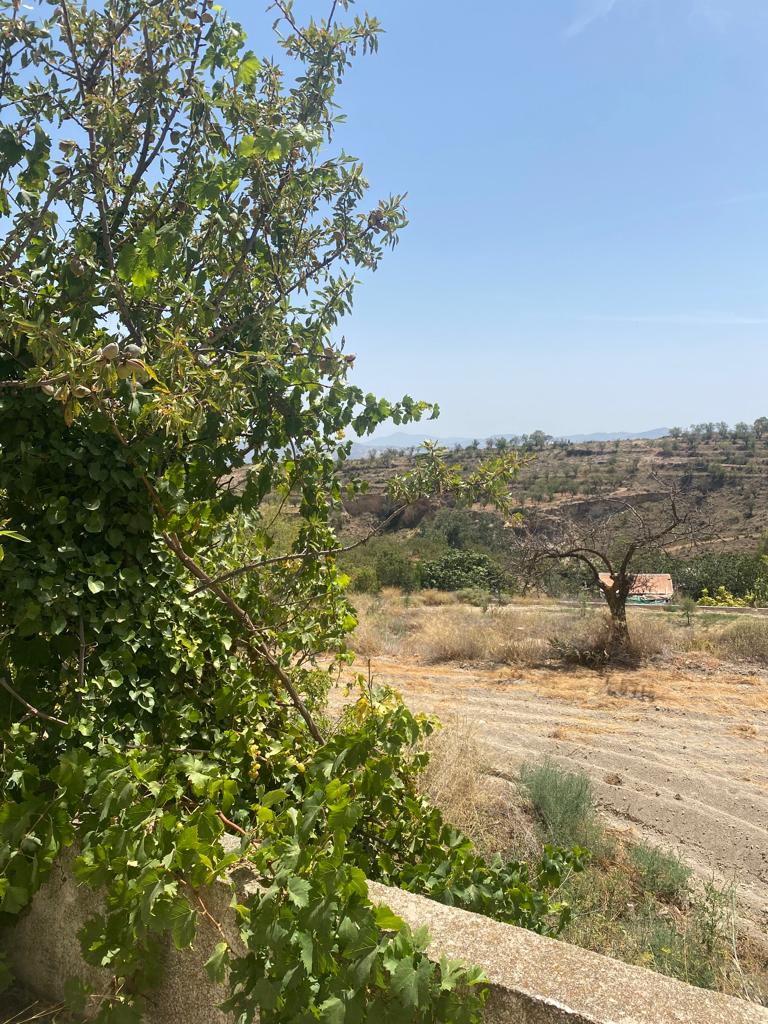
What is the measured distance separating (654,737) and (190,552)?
5794 mm

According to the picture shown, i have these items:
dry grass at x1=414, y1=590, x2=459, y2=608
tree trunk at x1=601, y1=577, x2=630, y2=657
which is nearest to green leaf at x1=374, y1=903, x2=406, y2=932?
tree trunk at x1=601, y1=577, x2=630, y2=657

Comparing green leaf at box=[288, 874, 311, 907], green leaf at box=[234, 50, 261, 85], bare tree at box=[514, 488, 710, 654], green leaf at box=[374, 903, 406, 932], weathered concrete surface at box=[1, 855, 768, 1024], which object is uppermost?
green leaf at box=[234, 50, 261, 85]

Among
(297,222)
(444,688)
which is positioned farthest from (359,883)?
(444,688)

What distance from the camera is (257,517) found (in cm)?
298

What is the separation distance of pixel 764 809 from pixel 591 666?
199 inches

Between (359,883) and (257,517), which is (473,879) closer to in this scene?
(359,883)

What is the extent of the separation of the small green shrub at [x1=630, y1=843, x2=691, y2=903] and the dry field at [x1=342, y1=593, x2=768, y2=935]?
32 centimetres

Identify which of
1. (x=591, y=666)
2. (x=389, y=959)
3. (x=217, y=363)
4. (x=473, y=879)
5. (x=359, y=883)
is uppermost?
(x=217, y=363)

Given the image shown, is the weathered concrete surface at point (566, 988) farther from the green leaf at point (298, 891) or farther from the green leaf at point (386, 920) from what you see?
the green leaf at point (298, 891)

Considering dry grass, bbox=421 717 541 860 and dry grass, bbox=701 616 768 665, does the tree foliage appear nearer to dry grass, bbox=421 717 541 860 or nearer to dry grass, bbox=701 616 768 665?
dry grass, bbox=421 717 541 860

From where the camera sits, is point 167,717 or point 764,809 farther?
point 764,809

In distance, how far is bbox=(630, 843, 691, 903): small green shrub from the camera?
3.86 metres

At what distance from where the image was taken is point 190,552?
8.15 ft

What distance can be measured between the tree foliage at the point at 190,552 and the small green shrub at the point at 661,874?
5.74ft
